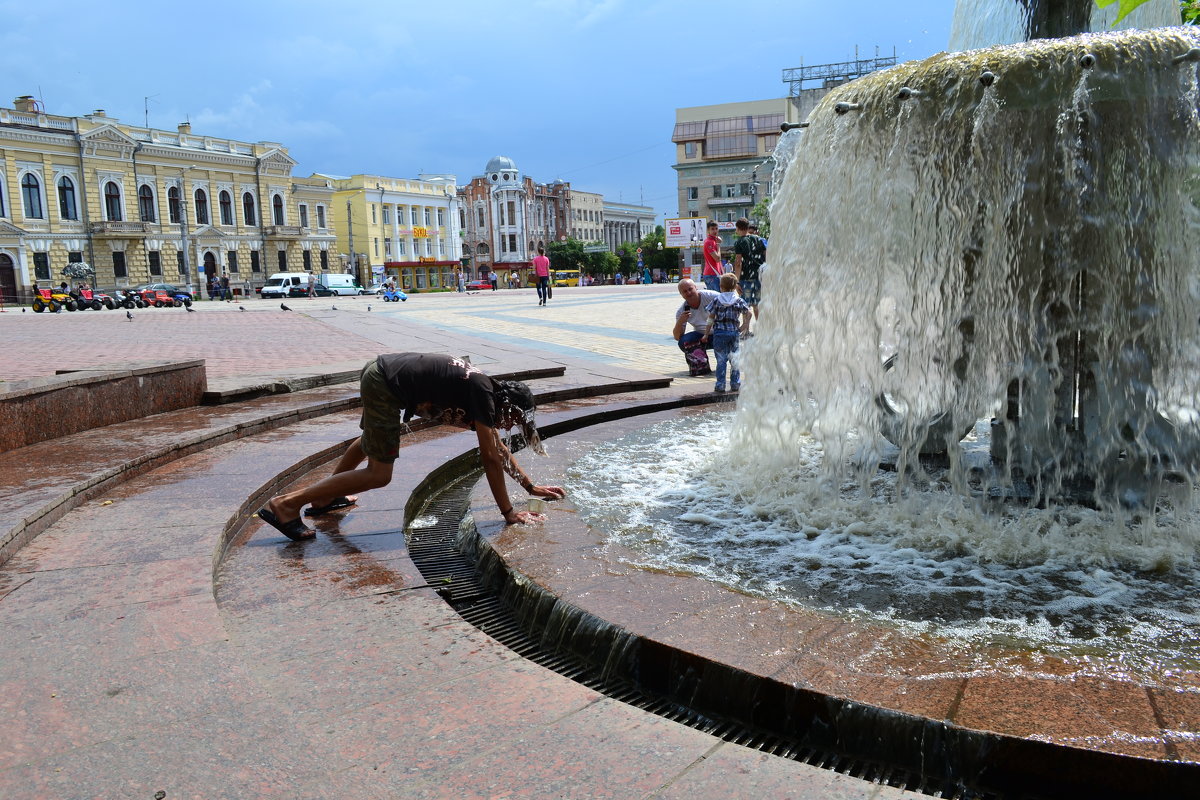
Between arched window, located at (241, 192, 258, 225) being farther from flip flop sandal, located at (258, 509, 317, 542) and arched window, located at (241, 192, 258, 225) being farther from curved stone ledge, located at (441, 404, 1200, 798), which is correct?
curved stone ledge, located at (441, 404, 1200, 798)

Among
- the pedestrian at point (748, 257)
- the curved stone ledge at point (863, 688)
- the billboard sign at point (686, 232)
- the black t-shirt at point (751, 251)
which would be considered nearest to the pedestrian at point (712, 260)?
the pedestrian at point (748, 257)

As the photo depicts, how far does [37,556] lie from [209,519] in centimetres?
68

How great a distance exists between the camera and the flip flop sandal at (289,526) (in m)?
4.00

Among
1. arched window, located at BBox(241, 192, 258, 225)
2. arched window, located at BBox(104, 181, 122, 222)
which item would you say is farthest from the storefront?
arched window, located at BBox(104, 181, 122, 222)

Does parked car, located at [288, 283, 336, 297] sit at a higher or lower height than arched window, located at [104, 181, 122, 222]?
lower

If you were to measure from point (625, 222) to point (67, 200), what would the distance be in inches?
3817

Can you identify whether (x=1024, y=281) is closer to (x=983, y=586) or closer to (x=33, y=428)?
(x=983, y=586)

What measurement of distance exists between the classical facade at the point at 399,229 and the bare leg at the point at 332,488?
244 feet

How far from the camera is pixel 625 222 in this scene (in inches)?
5591

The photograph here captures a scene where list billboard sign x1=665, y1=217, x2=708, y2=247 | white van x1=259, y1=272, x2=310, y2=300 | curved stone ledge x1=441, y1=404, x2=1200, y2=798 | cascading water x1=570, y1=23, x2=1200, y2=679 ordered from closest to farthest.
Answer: curved stone ledge x1=441, y1=404, x2=1200, y2=798 < cascading water x1=570, y1=23, x2=1200, y2=679 < billboard sign x1=665, y1=217, x2=708, y2=247 < white van x1=259, y1=272, x2=310, y2=300

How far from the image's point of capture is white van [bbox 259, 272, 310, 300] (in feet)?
172

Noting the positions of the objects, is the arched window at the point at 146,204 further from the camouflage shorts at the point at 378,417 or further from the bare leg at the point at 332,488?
the camouflage shorts at the point at 378,417

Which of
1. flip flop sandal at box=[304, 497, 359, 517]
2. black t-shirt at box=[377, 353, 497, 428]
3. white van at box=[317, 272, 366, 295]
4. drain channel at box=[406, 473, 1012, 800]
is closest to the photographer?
drain channel at box=[406, 473, 1012, 800]

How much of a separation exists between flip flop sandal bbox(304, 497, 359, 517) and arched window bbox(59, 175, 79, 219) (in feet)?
190
